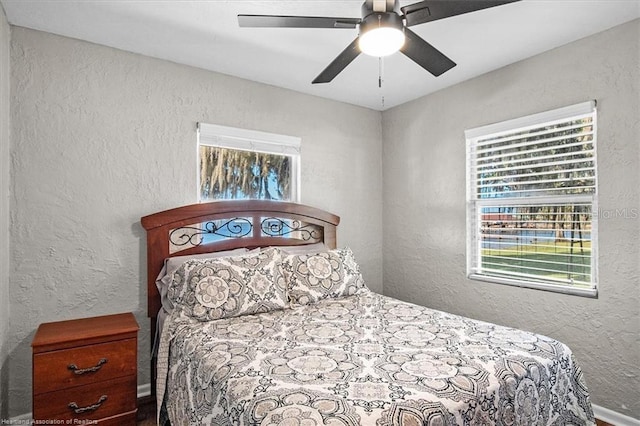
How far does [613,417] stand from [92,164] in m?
3.71

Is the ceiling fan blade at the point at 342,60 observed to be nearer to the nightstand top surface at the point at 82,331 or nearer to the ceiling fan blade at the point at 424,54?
the ceiling fan blade at the point at 424,54

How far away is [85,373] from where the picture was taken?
200 cm

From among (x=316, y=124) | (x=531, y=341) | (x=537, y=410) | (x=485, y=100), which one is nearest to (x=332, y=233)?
(x=316, y=124)

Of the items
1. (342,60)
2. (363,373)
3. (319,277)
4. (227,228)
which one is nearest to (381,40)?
(342,60)

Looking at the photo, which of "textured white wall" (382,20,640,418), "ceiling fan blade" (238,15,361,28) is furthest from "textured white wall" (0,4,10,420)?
"textured white wall" (382,20,640,418)

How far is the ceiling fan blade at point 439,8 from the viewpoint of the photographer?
1483 mm

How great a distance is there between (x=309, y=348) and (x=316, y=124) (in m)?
2.31

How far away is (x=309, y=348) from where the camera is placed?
1.76 meters

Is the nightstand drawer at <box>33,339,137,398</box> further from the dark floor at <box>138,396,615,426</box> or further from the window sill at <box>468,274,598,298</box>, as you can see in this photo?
the window sill at <box>468,274,598,298</box>

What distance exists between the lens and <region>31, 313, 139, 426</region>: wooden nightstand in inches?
74.9

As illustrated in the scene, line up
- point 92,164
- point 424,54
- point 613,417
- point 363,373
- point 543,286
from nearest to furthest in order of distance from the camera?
1. point 363,373
2. point 424,54
3. point 613,417
4. point 92,164
5. point 543,286

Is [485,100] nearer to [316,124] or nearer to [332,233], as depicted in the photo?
[316,124]

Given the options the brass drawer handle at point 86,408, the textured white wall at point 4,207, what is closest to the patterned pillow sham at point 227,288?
the brass drawer handle at point 86,408

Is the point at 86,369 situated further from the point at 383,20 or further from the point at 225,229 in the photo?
the point at 383,20
